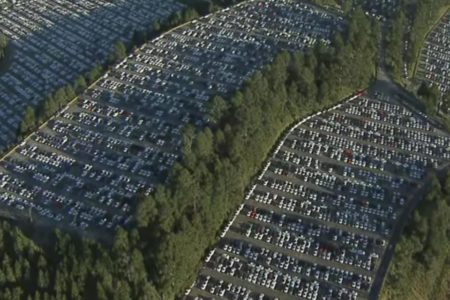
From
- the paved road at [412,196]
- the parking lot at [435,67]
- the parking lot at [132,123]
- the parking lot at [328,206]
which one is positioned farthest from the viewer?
the parking lot at [435,67]

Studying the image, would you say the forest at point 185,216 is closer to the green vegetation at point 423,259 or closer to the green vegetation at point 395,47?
the green vegetation at point 395,47

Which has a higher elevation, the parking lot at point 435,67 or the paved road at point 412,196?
the parking lot at point 435,67

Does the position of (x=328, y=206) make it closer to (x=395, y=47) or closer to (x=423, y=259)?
(x=423, y=259)

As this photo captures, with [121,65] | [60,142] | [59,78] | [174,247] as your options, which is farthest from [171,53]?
[174,247]

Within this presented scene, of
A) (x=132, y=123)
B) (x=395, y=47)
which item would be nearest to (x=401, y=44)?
(x=395, y=47)

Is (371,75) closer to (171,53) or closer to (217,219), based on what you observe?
(171,53)

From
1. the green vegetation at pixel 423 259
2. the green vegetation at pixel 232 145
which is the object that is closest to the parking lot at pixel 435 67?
the green vegetation at pixel 232 145

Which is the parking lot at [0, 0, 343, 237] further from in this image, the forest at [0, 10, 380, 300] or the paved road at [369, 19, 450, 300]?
the paved road at [369, 19, 450, 300]
